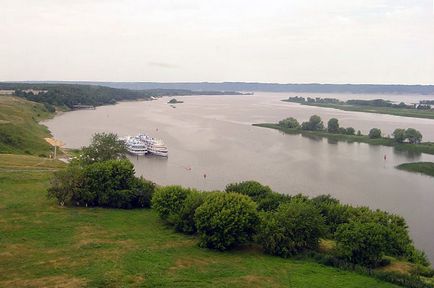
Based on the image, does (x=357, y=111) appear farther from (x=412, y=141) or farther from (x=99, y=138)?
(x=99, y=138)

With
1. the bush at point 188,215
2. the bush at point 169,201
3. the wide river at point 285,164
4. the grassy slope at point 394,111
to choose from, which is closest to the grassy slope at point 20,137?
the wide river at point 285,164

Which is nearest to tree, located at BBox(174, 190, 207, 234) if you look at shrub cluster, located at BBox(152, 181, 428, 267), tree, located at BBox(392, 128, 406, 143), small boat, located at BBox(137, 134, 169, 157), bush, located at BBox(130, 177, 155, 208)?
shrub cluster, located at BBox(152, 181, 428, 267)

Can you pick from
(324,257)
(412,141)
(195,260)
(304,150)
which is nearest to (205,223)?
(195,260)

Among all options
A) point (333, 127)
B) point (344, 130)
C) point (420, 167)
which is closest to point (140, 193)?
point (420, 167)

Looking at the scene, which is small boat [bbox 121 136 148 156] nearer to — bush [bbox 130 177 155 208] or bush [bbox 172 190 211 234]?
bush [bbox 130 177 155 208]

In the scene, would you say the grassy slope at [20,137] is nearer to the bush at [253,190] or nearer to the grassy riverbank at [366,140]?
the bush at [253,190]

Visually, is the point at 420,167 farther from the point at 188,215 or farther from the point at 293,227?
the point at 188,215
